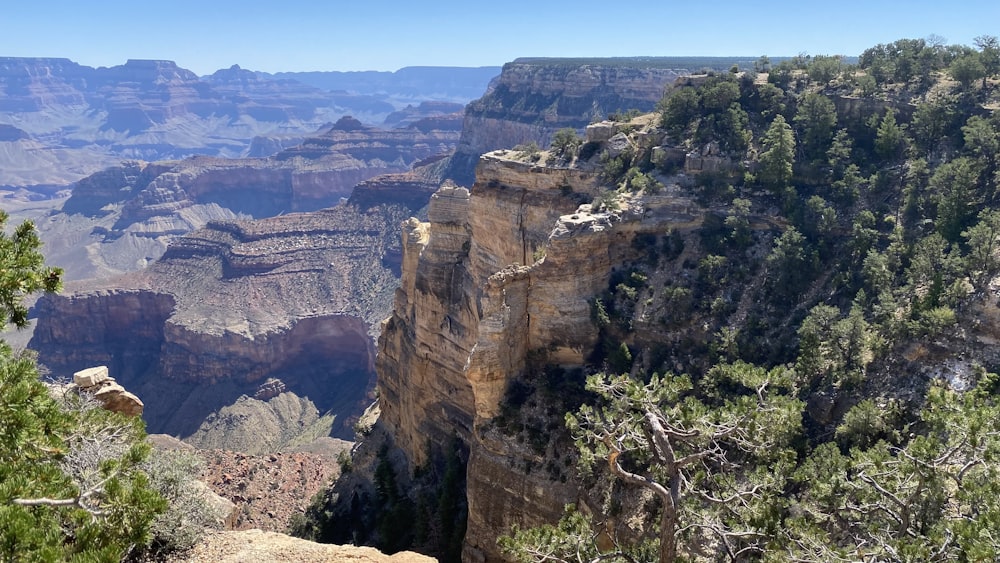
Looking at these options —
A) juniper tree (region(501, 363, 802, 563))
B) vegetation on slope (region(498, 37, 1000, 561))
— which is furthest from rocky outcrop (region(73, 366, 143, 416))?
juniper tree (region(501, 363, 802, 563))

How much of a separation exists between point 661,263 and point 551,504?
16.1 metres

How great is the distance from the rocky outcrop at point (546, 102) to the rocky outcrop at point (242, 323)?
3516 centimetres

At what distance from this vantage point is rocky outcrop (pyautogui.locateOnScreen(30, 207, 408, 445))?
341ft

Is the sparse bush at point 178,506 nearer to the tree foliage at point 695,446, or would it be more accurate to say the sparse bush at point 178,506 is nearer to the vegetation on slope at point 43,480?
the vegetation on slope at point 43,480

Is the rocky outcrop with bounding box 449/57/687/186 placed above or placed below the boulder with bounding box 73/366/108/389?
above

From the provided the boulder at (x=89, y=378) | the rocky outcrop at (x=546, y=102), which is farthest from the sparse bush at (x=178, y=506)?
the rocky outcrop at (x=546, y=102)

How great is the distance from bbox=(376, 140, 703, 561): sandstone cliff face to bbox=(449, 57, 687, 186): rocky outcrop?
9012 cm

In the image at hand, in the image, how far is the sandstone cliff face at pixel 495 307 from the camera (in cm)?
3572

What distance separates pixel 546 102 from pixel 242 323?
82.1m

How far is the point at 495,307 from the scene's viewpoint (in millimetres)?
37438

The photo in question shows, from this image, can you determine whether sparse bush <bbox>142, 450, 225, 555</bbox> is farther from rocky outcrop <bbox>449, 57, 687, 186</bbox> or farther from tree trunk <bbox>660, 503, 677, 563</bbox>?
rocky outcrop <bbox>449, 57, 687, 186</bbox>

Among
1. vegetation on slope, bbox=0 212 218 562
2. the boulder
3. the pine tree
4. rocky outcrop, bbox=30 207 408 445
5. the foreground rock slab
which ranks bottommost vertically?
rocky outcrop, bbox=30 207 408 445

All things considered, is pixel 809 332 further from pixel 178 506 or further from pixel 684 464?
pixel 178 506

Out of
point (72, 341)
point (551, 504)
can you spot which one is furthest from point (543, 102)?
point (551, 504)
